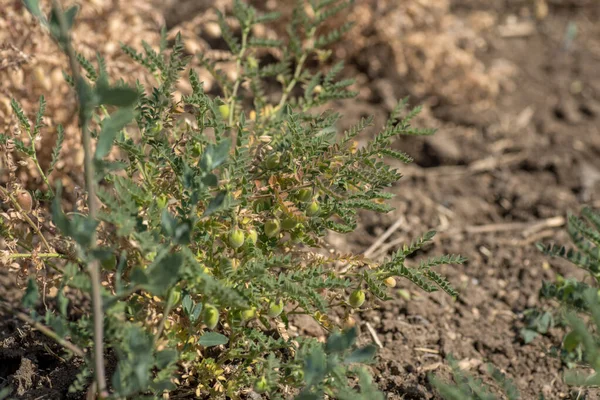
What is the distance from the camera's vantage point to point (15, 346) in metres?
1.88

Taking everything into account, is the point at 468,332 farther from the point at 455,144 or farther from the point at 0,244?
the point at 0,244

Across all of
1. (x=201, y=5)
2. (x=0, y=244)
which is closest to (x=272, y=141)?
(x=0, y=244)

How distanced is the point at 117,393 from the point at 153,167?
0.55 meters

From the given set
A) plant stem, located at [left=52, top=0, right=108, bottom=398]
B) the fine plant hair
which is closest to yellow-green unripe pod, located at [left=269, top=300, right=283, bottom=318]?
the fine plant hair

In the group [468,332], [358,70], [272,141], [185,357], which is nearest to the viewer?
[185,357]

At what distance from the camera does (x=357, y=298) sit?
1.62 m

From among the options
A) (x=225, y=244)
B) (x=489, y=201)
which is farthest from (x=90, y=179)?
(x=489, y=201)

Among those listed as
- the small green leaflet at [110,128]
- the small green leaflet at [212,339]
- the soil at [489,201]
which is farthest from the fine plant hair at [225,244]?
the soil at [489,201]

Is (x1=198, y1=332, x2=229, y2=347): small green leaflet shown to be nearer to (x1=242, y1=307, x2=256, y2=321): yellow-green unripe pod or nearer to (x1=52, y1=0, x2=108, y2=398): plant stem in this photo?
(x1=242, y1=307, x2=256, y2=321): yellow-green unripe pod

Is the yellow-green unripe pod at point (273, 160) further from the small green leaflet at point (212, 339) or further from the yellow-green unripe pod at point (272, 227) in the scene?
the small green leaflet at point (212, 339)

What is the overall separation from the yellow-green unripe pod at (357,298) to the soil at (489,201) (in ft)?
1.35

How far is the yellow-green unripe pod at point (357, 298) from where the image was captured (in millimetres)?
1615

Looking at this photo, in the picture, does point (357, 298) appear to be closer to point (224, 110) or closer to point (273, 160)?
point (273, 160)

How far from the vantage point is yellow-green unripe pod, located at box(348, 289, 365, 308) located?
162 centimetres
